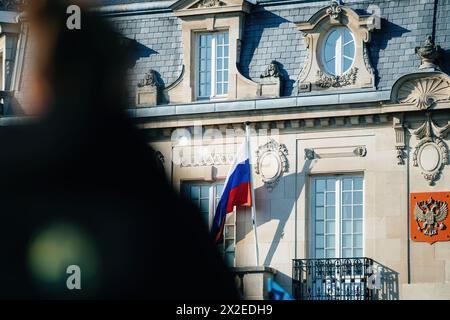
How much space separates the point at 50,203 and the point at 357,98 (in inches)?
616

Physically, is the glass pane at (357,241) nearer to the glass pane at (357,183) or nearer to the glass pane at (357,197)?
the glass pane at (357,197)

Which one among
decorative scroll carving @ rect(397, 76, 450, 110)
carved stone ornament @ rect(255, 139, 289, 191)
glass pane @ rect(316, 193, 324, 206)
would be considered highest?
decorative scroll carving @ rect(397, 76, 450, 110)

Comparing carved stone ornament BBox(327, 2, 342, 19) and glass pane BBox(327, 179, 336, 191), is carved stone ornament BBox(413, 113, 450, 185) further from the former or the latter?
carved stone ornament BBox(327, 2, 342, 19)

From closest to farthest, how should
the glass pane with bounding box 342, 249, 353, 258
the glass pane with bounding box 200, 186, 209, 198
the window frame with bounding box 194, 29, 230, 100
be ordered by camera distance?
1. the glass pane with bounding box 342, 249, 353, 258
2. the glass pane with bounding box 200, 186, 209, 198
3. the window frame with bounding box 194, 29, 230, 100

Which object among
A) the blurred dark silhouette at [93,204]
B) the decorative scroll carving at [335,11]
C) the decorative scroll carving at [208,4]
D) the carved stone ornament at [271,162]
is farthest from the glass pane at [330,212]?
the blurred dark silhouette at [93,204]

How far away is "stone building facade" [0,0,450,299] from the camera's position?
23234mm

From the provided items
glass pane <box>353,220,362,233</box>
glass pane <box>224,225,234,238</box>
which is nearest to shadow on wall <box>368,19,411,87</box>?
glass pane <box>353,220,362,233</box>

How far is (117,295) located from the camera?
844 cm

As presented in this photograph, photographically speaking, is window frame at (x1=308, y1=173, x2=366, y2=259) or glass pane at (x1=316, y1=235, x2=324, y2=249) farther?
glass pane at (x1=316, y1=235, x2=324, y2=249)

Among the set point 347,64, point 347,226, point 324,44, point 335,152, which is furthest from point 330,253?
point 324,44

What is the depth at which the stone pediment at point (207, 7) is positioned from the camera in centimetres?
2562

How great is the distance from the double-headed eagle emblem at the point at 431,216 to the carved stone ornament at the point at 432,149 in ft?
1.42

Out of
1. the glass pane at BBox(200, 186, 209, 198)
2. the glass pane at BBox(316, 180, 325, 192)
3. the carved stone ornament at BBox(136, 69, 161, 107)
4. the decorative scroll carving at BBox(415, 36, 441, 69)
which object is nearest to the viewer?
the decorative scroll carving at BBox(415, 36, 441, 69)

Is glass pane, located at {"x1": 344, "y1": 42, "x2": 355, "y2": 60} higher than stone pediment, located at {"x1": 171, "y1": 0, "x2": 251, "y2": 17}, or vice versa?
stone pediment, located at {"x1": 171, "y1": 0, "x2": 251, "y2": 17}
